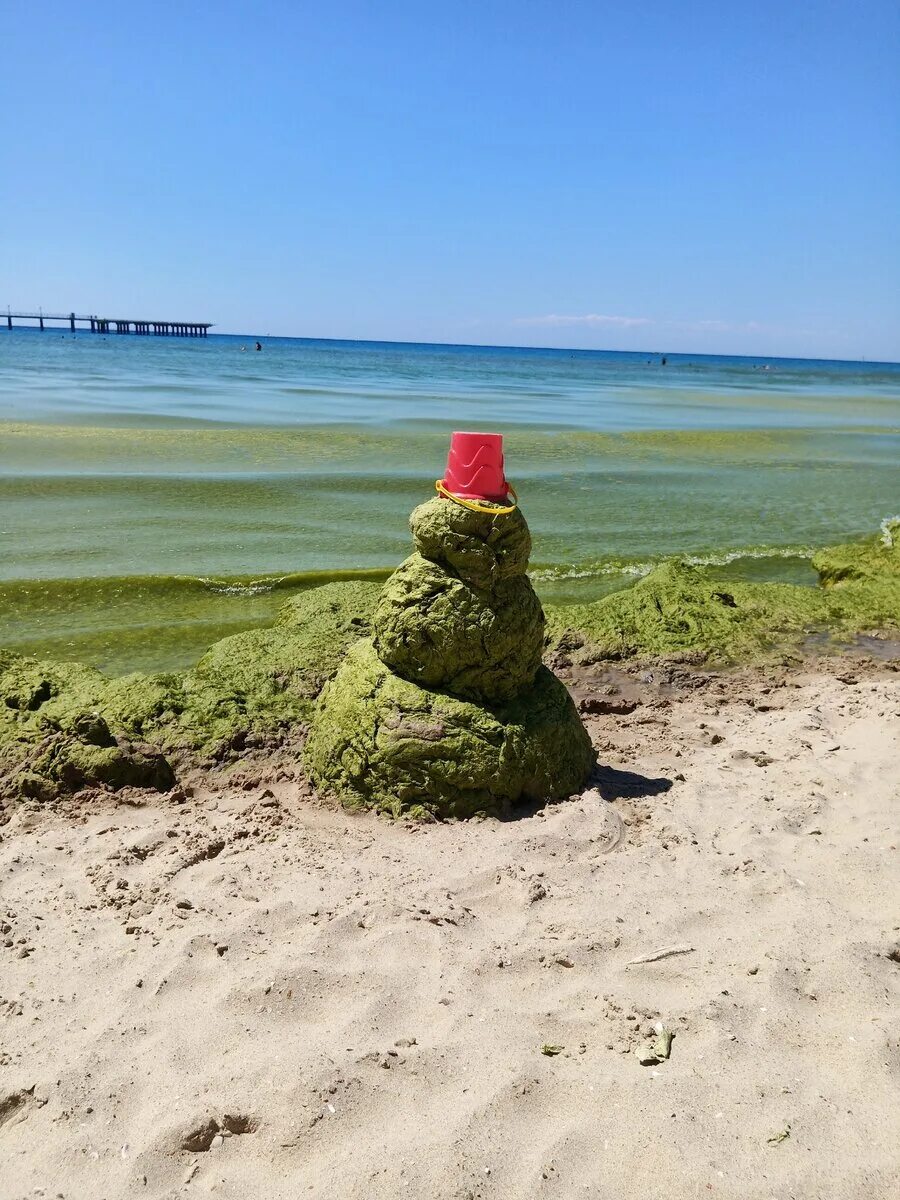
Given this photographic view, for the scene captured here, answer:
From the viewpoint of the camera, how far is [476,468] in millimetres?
4133

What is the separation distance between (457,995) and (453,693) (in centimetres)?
151

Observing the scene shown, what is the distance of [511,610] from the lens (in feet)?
14.0

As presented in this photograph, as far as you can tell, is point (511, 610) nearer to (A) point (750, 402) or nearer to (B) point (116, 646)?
(B) point (116, 646)

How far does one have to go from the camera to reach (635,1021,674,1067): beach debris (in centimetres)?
273

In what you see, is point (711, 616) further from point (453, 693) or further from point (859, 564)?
point (453, 693)

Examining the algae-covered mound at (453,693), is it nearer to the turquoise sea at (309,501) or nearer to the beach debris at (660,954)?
the beach debris at (660,954)

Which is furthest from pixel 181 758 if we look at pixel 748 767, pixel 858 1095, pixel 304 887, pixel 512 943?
pixel 858 1095

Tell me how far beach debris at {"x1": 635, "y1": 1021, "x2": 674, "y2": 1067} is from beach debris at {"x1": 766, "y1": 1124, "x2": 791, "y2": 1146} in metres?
0.36

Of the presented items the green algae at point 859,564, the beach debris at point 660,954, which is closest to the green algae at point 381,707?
the beach debris at point 660,954

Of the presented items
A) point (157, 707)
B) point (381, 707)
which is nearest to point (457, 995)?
point (381, 707)

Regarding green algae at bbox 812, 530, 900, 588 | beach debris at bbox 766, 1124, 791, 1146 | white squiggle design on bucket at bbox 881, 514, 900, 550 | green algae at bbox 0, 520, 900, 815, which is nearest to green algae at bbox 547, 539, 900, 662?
green algae at bbox 812, 530, 900, 588

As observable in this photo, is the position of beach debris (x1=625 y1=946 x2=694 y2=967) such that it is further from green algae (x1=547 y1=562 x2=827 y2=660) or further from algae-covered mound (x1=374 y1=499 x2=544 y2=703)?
green algae (x1=547 y1=562 x2=827 y2=660)

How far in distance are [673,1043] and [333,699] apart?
2.29 m

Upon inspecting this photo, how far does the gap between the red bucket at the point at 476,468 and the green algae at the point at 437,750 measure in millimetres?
929
